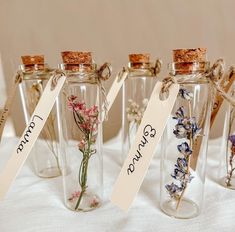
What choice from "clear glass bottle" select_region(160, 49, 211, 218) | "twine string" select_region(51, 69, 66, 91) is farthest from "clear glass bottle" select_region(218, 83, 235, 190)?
"twine string" select_region(51, 69, 66, 91)

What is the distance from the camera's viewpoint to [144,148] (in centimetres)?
39

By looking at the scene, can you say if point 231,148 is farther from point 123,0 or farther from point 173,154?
point 123,0

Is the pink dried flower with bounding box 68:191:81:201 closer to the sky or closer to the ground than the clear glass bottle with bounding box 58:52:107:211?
closer to the ground

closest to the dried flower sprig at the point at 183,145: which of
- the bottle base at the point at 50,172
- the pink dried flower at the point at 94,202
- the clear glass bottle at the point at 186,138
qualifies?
the clear glass bottle at the point at 186,138

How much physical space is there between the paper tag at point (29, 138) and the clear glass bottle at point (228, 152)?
35cm

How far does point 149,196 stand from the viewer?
0.50 metres

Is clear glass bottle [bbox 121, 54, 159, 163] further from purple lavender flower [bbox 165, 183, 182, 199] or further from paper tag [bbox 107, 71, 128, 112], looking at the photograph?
purple lavender flower [bbox 165, 183, 182, 199]

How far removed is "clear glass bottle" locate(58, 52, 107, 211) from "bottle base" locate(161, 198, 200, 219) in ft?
0.38

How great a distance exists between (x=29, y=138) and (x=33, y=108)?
0.18m

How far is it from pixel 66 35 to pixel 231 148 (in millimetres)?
610

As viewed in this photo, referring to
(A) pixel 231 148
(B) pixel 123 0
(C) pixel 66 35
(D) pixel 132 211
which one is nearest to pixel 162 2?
(B) pixel 123 0

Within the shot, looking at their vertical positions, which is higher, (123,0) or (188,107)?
(123,0)

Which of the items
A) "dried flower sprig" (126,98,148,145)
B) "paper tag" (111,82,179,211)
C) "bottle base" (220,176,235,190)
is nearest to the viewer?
"paper tag" (111,82,179,211)

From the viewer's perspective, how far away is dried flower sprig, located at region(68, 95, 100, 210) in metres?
0.44
